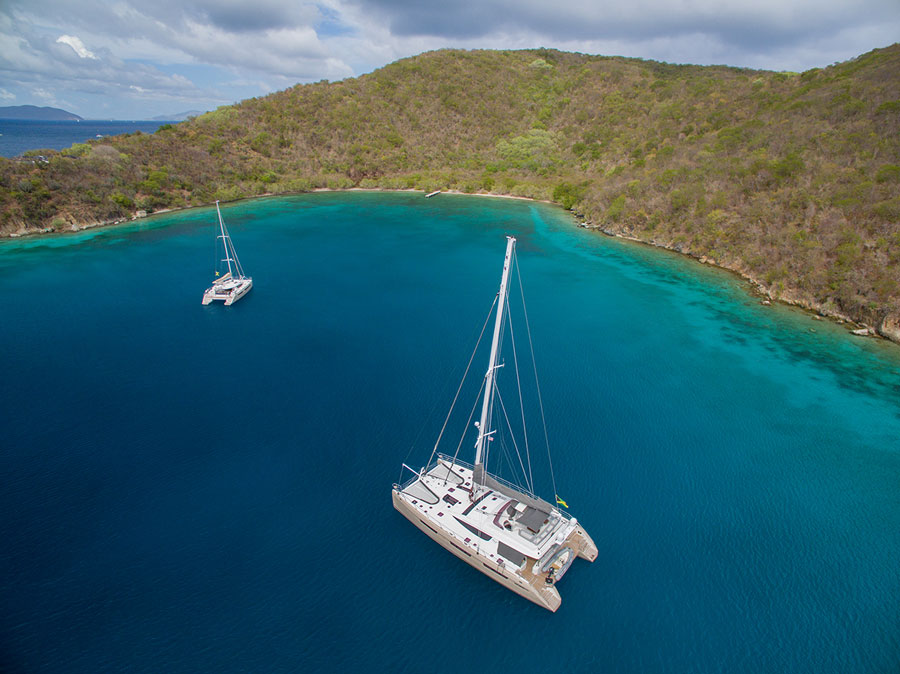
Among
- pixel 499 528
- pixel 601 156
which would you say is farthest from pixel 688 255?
pixel 499 528

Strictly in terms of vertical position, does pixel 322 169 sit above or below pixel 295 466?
above

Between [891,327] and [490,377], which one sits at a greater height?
[490,377]

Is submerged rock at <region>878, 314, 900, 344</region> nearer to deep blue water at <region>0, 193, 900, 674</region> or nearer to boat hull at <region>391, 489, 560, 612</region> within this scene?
→ deep blue water at <region>0, 193, 900, 674</region>

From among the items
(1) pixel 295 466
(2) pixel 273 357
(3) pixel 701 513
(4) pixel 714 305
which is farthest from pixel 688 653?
(4) pixel 714 305

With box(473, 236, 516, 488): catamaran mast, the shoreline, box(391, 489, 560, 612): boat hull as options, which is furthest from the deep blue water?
box(473, 236, 516, 488): catamaran mast

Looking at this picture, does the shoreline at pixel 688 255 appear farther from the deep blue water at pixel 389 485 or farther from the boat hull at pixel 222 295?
the boat hull at pixel 222 295

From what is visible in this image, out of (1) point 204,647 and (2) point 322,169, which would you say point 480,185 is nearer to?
(2) point 322,169

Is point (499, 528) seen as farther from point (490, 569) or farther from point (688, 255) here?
point (688, 255)
